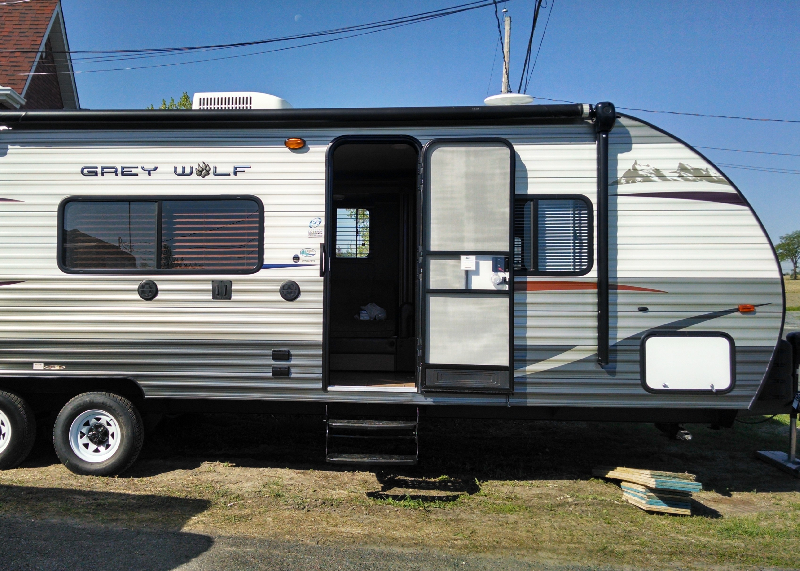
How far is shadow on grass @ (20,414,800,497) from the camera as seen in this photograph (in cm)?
560

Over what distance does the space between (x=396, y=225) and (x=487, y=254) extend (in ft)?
10.0

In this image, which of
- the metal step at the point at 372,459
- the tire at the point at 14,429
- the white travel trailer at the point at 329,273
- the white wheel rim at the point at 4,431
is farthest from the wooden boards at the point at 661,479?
the white wheel rim at the point at 4,431

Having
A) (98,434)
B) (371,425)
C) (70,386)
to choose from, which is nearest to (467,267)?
(371,425)

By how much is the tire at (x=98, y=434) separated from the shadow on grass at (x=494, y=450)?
234 millimetres

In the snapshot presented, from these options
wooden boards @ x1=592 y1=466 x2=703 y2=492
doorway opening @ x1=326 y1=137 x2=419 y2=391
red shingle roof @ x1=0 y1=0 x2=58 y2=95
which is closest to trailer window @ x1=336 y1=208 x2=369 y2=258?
doorway opening @ x1=326 y1=137 x2=419 y2=391

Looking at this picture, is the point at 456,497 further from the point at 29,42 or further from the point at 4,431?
the point at 29,42

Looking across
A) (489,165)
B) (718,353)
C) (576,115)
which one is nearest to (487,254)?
(489,165)

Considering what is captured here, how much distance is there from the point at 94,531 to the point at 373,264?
459cm

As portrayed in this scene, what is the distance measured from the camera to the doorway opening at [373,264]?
6988 mm

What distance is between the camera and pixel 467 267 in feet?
16.2

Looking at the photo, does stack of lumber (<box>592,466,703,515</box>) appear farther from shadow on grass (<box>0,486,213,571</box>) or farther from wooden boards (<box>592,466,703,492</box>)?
shadow on grass (<box>0,486,213,571</box>)

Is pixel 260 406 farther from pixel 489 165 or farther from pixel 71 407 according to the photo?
pixel 489 165

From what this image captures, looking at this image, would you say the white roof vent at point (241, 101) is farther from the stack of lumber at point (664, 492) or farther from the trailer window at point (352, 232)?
the stack of lumber at point (664, 492)

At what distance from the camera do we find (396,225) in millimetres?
7867
